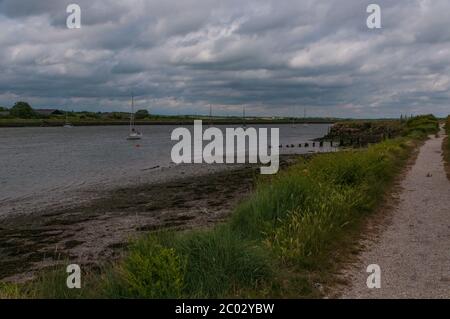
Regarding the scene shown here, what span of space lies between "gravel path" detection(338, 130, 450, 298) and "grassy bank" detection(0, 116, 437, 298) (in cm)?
45

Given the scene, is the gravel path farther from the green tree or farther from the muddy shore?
the green tree

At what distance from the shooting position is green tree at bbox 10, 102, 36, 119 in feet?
515

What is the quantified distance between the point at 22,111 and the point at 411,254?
16635cm

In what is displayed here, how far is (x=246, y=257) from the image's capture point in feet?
21.3

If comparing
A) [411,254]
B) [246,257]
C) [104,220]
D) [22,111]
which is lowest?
[104,220]

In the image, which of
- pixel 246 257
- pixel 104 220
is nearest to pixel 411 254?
pixel 246 257

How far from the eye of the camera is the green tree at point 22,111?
157 metres

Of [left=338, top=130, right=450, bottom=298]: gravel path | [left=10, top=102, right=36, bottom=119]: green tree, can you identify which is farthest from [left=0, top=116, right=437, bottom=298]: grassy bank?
[left=10, top=102, right=36, bottom=119]: green tree

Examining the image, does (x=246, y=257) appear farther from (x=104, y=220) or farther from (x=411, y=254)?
(x=104, y=220)

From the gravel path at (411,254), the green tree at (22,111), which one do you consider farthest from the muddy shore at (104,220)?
the green tree at (22,111)

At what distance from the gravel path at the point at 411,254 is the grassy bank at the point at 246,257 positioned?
0.45 meters

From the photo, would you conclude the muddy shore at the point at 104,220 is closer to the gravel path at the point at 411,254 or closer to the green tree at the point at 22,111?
the gravel path at the point at 411,254

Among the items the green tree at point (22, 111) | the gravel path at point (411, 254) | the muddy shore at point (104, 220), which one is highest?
the green tree at point (22, 111)
